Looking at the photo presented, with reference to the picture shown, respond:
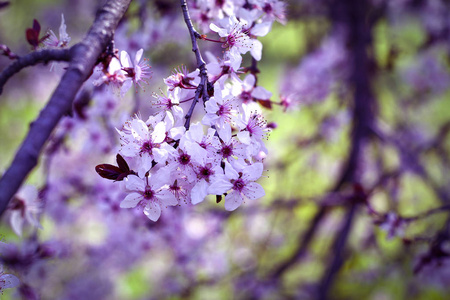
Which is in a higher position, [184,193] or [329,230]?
[329,230]

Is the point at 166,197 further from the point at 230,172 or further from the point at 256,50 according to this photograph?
the point at 256,50

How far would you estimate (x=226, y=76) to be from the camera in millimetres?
1014

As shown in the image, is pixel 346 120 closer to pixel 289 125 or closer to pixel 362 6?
pixel 362 6

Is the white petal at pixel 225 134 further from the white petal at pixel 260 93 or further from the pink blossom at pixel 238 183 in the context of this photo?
the white petal at pixel 260 93

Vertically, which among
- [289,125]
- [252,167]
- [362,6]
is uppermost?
[289,125]

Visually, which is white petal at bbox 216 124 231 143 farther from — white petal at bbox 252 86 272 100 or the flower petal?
white petal at bbox 252 86 272 100

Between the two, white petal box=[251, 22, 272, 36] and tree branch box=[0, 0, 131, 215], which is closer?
tree branch box=[0, 0, 131, 215]

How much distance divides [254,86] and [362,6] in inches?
69.6

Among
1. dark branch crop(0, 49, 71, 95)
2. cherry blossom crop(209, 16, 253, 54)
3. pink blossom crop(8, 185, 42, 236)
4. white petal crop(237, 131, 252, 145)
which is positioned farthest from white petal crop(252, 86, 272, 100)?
pink blossom crop(8, 185, 42, 236)

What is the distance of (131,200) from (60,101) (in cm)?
34

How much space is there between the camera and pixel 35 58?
78cm

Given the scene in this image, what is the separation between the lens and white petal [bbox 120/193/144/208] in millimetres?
880

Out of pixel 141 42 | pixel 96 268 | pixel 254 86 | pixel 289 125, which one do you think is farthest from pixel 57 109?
pixel 289 125

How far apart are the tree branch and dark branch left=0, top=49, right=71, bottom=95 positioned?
0.13 feet
